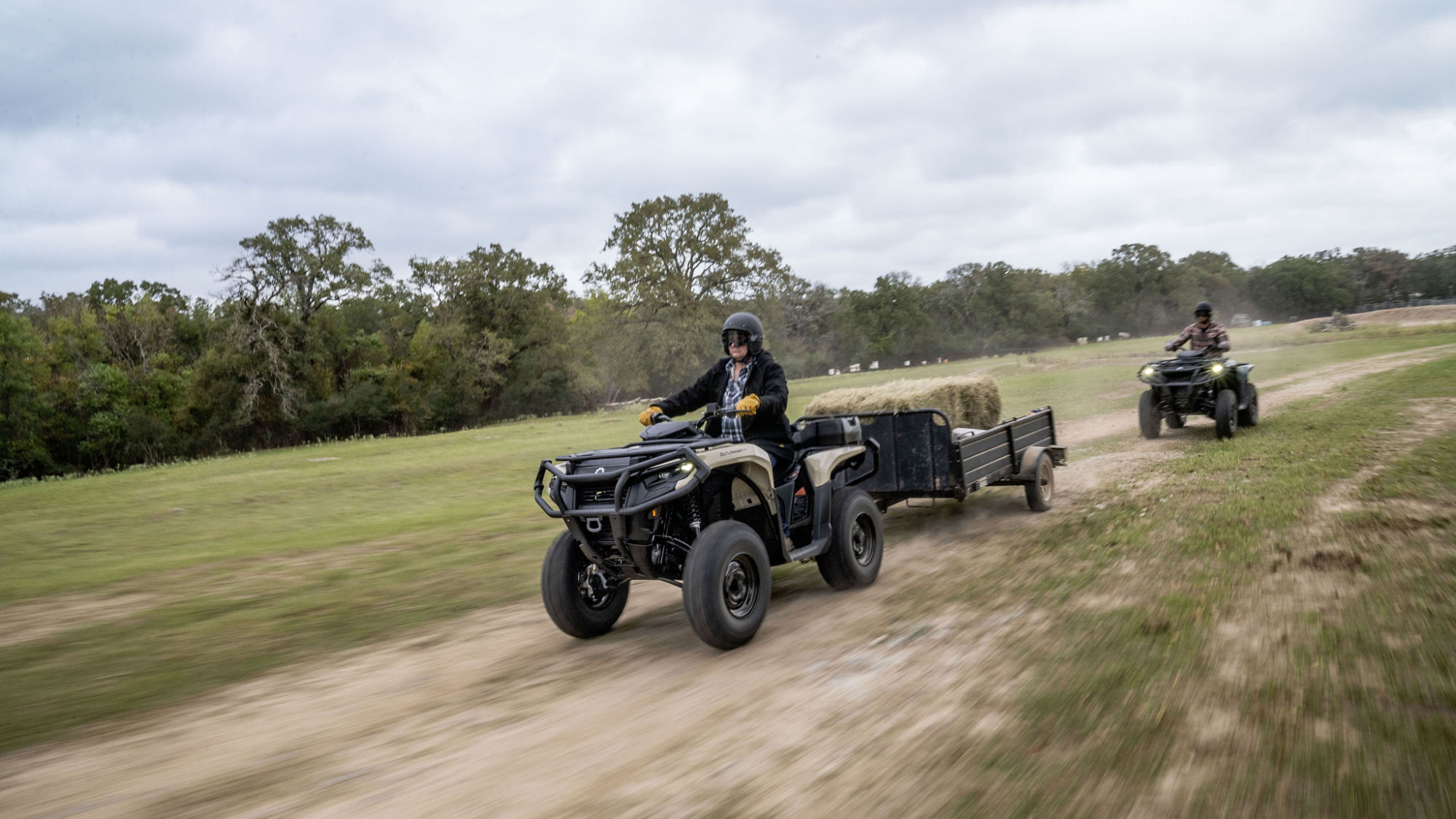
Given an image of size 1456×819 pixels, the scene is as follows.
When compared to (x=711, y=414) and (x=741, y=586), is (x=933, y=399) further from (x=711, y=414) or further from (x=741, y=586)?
(x=741, y=586)

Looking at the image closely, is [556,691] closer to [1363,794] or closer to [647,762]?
[647,762]

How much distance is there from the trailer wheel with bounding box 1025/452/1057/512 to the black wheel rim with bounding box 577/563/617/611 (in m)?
4.81

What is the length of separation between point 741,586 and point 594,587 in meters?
1.12

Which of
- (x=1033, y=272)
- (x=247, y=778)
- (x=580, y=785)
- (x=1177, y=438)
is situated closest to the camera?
(x=580, y=785)

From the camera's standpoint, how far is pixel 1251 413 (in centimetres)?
1397

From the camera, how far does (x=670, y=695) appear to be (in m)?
4.70

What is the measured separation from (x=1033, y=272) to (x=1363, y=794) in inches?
3979

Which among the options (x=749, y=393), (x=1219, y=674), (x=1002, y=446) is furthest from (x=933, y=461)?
(x=1219, y=674)

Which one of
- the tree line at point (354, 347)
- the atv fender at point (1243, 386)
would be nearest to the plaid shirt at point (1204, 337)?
the atv fender at point (1243, 386)

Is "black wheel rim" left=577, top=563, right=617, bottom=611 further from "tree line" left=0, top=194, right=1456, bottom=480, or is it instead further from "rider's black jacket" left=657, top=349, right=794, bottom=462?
"tree line" left=0, top=194, right=1456, bottom=480

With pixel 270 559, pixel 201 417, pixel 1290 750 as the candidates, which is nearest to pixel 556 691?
pixel 1290 750

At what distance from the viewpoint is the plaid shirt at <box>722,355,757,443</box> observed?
6.45 meters

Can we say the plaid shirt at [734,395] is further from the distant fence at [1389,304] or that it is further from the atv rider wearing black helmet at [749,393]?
the distant fence at [1389,304]

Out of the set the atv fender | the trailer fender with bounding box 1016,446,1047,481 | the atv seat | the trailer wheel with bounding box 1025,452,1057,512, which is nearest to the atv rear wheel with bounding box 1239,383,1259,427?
the atv fender
